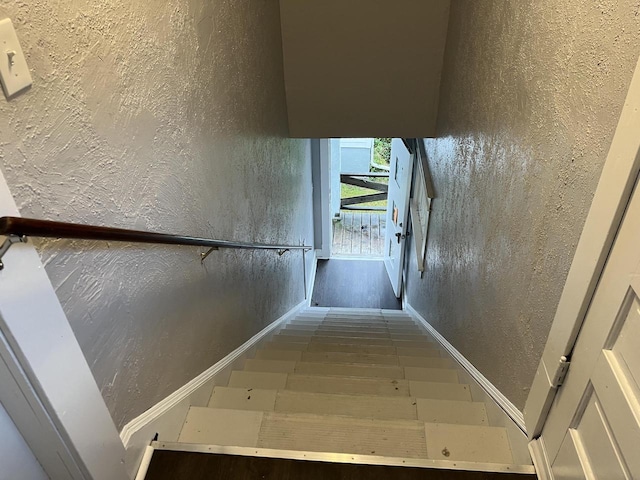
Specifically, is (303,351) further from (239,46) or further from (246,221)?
(239,46)

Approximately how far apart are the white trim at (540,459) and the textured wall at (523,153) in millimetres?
146

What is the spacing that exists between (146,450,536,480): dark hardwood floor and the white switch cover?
1121mm

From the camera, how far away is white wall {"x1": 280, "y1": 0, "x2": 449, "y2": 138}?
2818 millimetres

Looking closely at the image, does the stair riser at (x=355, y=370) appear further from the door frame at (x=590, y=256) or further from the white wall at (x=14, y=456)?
the white wall at (x=14, y=456)

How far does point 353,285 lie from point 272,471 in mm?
4798

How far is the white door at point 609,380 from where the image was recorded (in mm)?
866

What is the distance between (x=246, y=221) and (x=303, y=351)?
870 mm

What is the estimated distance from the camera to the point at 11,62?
0.67m

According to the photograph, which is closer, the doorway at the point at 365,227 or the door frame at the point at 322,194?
the doorway at the point at 365,227

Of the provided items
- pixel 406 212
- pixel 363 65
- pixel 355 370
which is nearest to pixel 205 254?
pixel 355 370

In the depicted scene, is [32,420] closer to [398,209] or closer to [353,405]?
[353,405]

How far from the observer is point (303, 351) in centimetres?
254

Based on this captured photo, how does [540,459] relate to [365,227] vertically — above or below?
above

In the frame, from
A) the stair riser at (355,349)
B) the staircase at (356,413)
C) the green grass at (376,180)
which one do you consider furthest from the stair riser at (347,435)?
the green grass at (376,180)
